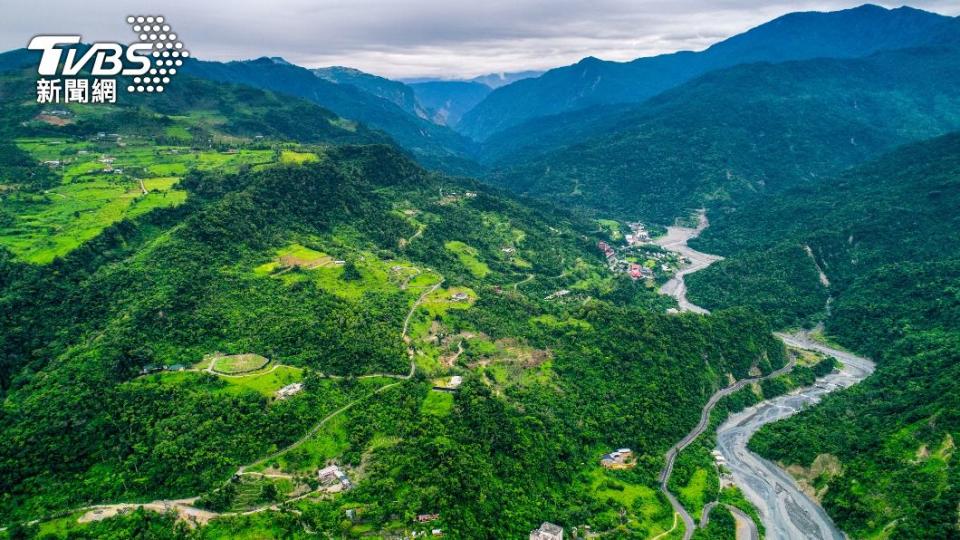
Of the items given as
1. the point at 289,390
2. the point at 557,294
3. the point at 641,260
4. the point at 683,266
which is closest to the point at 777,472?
the point at 557,294

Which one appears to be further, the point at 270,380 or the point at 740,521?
the point at 270,380

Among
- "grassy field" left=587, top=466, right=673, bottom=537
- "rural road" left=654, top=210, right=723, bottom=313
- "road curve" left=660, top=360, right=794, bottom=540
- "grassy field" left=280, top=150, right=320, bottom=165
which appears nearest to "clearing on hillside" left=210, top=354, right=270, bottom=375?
"grassy field" left=587, top=466, right=673, bottom=537

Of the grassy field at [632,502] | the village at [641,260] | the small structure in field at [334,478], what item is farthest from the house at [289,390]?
the village at [641,260]

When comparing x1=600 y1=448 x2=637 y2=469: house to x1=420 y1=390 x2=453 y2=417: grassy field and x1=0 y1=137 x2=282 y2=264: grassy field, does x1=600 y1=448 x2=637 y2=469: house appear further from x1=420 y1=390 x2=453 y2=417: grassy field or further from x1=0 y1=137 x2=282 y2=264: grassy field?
x1=0 y1=137 x2=282 y2=264: grassy field

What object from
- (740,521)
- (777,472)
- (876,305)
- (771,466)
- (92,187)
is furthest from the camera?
(876,305)

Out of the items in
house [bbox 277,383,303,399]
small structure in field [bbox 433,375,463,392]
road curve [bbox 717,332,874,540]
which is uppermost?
house [bbox 277,383,303,399]

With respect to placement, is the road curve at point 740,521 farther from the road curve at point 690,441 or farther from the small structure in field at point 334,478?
the small structure in field at point 334,478

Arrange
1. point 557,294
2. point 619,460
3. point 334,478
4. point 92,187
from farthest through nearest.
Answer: point 557,294, point 92,187, point 619,460, point 334,478

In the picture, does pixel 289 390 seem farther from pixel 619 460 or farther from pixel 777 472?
pixel 777 472
